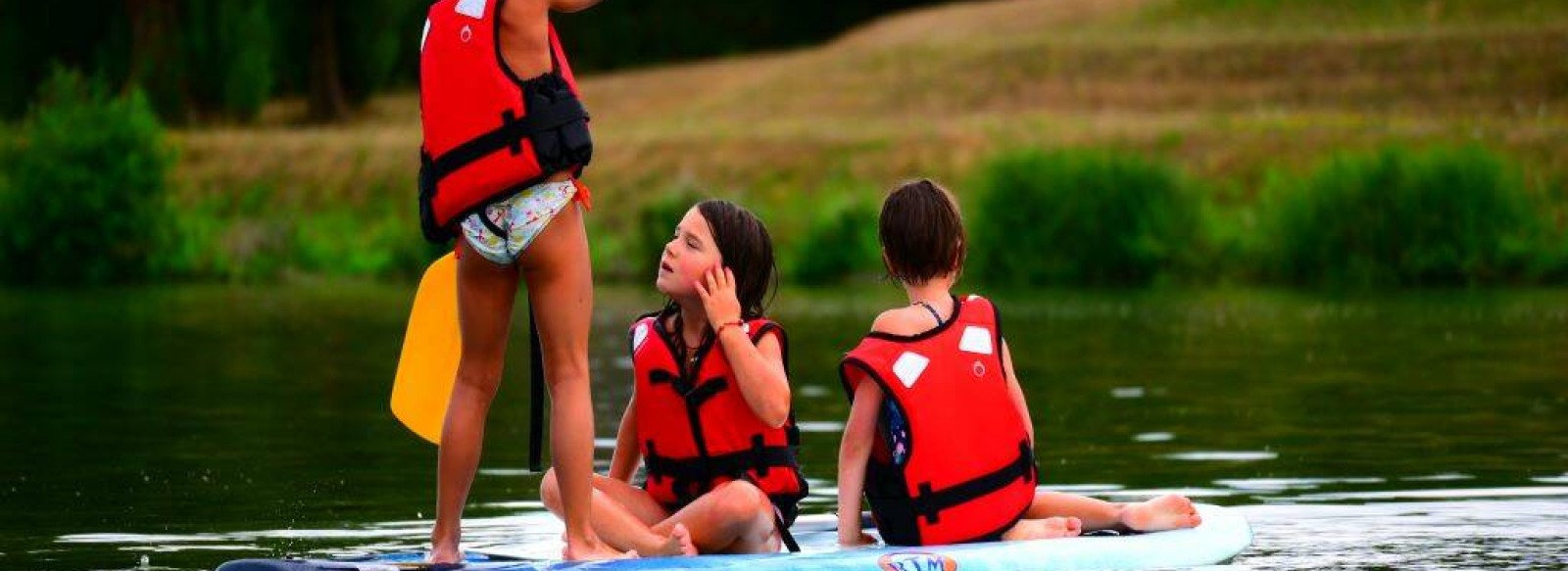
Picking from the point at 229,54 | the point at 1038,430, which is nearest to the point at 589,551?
the point at 1038,430

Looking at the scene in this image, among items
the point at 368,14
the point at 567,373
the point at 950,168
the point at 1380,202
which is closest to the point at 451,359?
the point at 567,373

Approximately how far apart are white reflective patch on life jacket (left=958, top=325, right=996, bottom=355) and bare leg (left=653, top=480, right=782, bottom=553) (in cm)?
70

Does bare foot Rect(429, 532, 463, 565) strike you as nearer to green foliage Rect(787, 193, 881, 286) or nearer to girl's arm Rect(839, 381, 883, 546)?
girl's arm Rect(839, 381, 883, 546)

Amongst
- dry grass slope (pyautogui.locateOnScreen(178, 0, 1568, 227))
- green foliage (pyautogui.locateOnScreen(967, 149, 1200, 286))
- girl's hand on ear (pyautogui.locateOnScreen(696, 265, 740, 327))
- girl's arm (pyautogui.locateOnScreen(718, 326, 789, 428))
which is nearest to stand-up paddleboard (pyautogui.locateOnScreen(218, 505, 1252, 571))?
girl's arm (pyautogui.locateOnScreen(718, 326, 789, 428))

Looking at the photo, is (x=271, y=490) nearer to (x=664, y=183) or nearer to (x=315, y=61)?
(x=664, y=183)

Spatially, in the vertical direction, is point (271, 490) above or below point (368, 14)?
below

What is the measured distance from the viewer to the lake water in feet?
30.7

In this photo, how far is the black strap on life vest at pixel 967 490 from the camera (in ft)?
26.0

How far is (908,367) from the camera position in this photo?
783cm

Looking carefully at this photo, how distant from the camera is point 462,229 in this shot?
7648 millimetres

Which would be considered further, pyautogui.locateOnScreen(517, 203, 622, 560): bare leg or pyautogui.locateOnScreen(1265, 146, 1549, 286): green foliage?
pyautogui.locateOnScreen(1265, 146, 1549, 286): green foliage

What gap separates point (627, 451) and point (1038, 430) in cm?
594

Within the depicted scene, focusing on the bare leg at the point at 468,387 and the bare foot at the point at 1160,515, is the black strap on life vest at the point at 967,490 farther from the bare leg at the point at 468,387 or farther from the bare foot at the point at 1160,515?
the bare leg at the point at 468,387

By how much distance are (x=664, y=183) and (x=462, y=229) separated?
34484 millimetres
